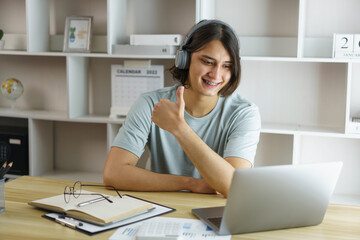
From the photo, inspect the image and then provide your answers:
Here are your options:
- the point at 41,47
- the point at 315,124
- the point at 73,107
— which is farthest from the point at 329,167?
the point at 41,47

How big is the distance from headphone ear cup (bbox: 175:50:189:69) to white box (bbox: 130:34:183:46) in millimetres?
723

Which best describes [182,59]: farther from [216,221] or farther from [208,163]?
[216,221]

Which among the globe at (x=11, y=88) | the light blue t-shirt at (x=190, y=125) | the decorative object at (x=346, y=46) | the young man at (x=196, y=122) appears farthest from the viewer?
the globe at (x=11, y=88)

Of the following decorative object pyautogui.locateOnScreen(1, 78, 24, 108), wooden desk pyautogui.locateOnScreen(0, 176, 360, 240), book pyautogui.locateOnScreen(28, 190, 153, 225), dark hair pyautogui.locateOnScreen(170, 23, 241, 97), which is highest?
dark hair pyautogui.locateOnScreen(170, 23, 241, 97)

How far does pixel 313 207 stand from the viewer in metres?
1.22

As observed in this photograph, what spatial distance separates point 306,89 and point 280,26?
0.41 m

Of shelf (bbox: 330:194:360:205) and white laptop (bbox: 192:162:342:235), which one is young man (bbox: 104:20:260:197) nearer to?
white laptop (bbox: 192:162:342:235)

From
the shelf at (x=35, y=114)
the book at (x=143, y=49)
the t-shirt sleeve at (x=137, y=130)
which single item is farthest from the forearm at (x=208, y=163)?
the shelf at (x=35, y=114)

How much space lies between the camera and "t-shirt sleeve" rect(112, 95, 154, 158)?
180 cm

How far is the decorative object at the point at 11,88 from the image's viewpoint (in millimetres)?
3047

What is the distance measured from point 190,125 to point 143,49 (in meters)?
0.91

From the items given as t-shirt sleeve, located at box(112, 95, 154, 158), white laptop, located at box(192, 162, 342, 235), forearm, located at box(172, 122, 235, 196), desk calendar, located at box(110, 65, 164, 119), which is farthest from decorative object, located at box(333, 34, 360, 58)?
white laptop, located at box(192, 162, 342, 235)

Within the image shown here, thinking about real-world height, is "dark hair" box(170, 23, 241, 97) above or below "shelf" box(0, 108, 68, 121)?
above

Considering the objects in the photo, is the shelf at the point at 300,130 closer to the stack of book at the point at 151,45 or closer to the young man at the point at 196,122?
the young man at the point at 196,122
